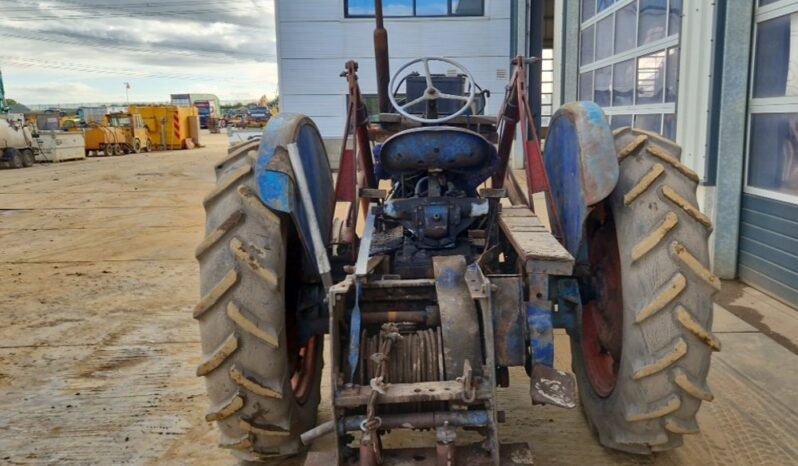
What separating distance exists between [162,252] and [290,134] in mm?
6045

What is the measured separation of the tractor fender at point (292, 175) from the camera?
264 centimetres

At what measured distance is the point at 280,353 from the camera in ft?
8.67

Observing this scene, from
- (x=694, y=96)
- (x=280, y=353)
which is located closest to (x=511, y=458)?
(x=280, y=353)

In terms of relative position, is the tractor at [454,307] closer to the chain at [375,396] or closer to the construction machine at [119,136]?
the chain at [375,396]

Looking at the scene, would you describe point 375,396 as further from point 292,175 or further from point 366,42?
point 366,42

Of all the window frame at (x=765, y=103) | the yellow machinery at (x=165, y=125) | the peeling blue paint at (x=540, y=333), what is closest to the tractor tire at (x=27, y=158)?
the yellow machinery at (x=165, y=125)

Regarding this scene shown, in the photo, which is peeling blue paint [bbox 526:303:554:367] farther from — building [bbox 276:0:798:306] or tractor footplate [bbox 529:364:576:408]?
building [bbox 276:0:798:306]

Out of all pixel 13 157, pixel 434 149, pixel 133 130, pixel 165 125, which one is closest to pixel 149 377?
pixel 434 149

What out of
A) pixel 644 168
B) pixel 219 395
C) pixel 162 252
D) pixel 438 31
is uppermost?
pixel 438 31

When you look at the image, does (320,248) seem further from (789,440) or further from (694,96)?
(694,96)

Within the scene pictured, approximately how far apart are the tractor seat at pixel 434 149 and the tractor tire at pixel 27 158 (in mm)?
22699

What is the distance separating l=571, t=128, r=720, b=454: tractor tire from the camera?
255 centimetres

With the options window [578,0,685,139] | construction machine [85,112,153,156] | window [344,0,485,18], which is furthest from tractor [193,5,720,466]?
construction machine [85,112,153,156]

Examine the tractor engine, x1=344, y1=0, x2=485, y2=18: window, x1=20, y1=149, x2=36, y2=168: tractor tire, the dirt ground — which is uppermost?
x1=344, y1=0, x2=485, y2=18: window
